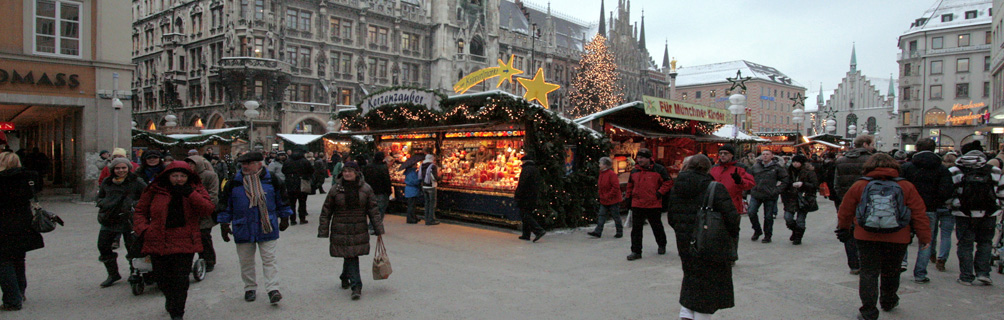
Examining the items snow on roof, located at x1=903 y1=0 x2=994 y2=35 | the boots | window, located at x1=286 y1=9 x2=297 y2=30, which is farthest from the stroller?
snow on roof, located at x1=903 y1=0 x2=994 y2=35

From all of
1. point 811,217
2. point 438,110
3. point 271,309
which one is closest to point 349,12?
point 438,110

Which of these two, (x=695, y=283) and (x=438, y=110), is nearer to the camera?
(x=695, y=283)

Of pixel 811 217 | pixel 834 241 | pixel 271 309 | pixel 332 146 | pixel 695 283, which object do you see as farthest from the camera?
pixel 332 146

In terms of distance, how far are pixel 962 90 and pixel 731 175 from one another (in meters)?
61.7

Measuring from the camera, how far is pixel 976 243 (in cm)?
678

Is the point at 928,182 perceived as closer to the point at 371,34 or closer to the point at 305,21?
the point at 305,21

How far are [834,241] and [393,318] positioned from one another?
8.48 m

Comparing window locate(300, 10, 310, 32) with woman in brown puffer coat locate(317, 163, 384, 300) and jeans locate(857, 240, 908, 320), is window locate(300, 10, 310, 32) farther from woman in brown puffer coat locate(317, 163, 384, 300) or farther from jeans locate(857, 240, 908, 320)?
jeans locate(857, 240, 908, 320)

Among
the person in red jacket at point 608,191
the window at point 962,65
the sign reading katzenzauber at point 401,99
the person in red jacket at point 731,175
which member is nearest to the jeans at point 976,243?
the person in red jacket at point 731,175

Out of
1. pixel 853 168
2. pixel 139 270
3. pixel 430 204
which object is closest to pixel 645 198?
pixel 853 168

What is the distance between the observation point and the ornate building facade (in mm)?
38438

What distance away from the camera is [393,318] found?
18.0ft

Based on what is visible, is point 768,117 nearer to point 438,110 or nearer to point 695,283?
point 438,110

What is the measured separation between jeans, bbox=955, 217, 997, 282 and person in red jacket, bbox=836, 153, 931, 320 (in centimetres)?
213
